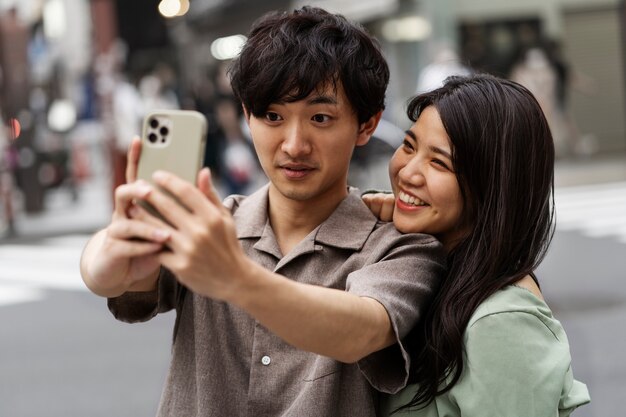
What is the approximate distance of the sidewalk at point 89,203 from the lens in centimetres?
1229

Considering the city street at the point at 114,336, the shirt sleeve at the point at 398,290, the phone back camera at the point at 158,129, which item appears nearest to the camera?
the phone back camera at the point at 158,129

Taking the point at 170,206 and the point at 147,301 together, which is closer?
the point at 170,206

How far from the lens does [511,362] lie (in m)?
1.70

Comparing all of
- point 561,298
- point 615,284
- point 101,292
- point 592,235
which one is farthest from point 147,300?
A: point 592,235

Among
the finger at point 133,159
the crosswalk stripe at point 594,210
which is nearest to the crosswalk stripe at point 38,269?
the crosswalk stripe at point 594,210

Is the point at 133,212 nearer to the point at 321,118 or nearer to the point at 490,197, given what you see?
the point at 321,118

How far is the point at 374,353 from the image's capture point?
174 cm

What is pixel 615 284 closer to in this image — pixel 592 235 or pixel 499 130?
pixel 592 235

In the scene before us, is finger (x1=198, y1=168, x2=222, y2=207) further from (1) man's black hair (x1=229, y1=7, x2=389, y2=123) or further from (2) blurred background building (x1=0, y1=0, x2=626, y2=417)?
(2) blurred background building (x1=0, y1=0, x2=626, y2=417)

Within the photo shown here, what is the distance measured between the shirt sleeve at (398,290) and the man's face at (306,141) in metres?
0.22

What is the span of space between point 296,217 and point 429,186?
0.98ft

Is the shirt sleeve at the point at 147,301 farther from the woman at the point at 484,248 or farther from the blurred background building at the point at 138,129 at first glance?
the blurred background building at the point at 138,129

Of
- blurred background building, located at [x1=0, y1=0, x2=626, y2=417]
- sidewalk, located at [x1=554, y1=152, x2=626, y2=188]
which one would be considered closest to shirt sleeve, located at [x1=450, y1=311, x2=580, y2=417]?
blurred background building, located at [x1=0, y1=0, x2=626, y2=417]

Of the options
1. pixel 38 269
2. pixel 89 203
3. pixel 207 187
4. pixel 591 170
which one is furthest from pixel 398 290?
pixel 89 203
